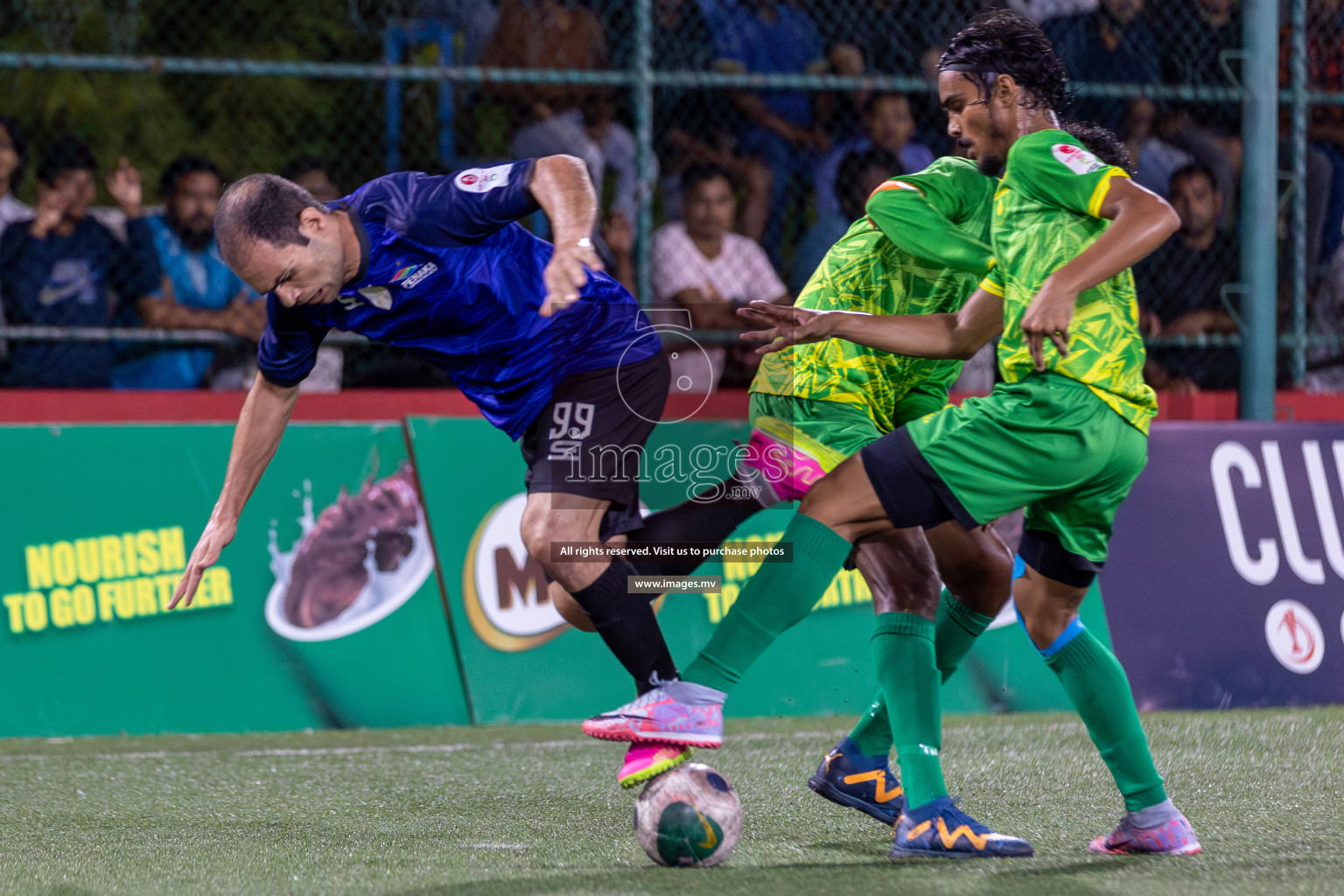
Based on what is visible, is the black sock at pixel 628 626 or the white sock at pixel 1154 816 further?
the black sock at pixel 628 626

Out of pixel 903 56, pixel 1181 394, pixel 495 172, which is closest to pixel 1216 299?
pixel 1181 394

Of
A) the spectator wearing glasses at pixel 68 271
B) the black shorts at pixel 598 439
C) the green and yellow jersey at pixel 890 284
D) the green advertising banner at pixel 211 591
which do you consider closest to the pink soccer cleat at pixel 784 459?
the green and yellow jersey at pixel 890 284

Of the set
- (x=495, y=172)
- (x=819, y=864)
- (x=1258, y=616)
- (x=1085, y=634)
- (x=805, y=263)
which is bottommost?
(x=1258, y=616)

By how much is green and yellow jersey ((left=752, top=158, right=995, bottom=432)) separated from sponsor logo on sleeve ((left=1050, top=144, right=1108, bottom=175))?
507 millimetres

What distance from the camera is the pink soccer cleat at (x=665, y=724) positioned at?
330 cm

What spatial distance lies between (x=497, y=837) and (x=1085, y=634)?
150cm

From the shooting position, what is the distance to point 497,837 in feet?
12.5

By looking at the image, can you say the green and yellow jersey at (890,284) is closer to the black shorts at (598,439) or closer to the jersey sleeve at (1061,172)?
the black shorts at (598,439)

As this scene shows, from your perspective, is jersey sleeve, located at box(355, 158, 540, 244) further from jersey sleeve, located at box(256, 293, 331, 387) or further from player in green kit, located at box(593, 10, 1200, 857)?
player in green kit, located at box(593, 10, 1200, 857)

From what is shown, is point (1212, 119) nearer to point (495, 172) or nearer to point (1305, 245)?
point (1305, 245)

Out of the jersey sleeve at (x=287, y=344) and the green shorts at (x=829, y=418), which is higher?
the jersey sleeve at (x=287, y=344)

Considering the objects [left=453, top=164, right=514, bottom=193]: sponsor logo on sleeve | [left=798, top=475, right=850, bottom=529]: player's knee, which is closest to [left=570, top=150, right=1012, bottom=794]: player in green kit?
[left=798, top=475, right=850, bottom=529]: player's knee

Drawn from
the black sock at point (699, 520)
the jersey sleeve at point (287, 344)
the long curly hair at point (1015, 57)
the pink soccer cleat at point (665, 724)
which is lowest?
the pink soccer cleat at point (665, 724)

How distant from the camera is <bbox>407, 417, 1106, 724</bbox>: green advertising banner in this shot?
5.98 m
